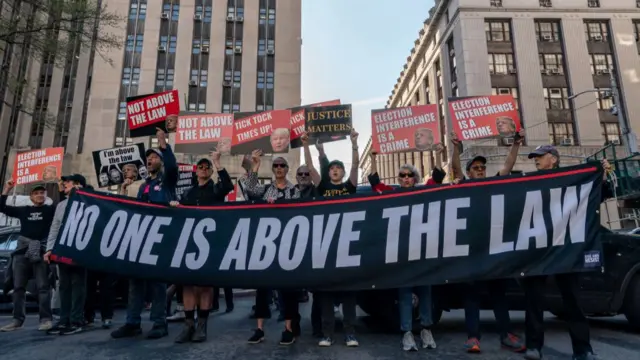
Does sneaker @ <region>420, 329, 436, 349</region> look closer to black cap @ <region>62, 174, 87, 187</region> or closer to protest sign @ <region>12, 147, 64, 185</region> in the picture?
black cap @ <region>62, 174, 87, 187</region>

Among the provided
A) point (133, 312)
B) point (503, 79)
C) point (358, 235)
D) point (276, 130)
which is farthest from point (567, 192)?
point (503, 79)

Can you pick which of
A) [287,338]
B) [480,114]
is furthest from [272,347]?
[480,114]

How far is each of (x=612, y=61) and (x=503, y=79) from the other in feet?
32.8

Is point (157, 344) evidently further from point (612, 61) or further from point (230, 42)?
point (612, 61)

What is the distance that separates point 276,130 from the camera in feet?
29.0

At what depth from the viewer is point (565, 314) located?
12.7 feet

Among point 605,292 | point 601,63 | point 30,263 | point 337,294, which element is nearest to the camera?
point 337,294

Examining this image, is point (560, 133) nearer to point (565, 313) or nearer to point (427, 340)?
point (565, 313)

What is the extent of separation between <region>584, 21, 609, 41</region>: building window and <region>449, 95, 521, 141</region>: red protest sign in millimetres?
36230

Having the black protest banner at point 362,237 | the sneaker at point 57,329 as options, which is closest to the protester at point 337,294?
the black protest banner at point 362,237

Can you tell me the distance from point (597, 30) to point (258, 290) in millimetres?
43381

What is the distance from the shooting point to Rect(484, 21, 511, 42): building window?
Answer: 117 feet

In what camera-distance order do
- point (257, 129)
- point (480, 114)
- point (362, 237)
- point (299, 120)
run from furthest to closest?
1. point (257, 129)
2. point (299, 120)
3. point (480, 114)
4. point (362, 237)

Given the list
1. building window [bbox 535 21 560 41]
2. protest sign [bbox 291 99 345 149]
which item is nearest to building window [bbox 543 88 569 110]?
building window [bbox 535 21 560 41]
